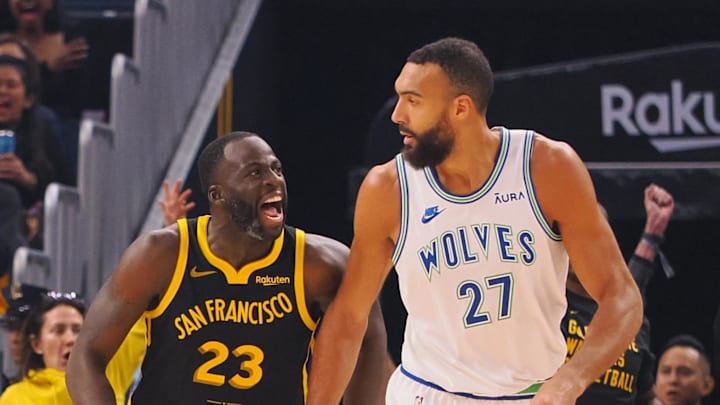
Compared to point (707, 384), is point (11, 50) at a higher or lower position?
higher

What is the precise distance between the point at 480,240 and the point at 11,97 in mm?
4012

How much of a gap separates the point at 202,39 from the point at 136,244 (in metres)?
3.70

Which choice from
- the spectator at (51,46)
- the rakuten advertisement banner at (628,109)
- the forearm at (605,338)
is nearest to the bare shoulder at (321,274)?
the forearm at (605,338)

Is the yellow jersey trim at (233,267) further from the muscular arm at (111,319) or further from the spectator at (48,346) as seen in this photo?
the spectator at (48,346)

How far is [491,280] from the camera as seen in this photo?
4469mm

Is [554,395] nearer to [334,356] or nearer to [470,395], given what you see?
[470,395]

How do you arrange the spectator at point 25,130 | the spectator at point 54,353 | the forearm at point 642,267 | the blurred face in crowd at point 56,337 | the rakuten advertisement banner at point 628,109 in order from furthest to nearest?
the spectator at point 25,130 → the rakuten advertisement banner at point 628,109 → the forearm at point 642,267 → the blurred face in crowd at point 56,337 → the spectator at point 54,353

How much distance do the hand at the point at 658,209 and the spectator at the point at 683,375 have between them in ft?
2.81

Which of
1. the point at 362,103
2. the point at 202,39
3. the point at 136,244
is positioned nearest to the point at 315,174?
the point at 362,103

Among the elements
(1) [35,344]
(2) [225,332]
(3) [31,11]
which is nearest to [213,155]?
(2) [225,332]

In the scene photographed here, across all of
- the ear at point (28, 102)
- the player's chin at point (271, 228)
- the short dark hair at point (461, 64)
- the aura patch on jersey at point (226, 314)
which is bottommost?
the aura patch on jersey at point (226, 314)

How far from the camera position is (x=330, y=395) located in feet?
15.8

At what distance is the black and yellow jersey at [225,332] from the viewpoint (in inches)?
188

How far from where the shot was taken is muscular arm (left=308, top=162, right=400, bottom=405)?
15.3 ft
